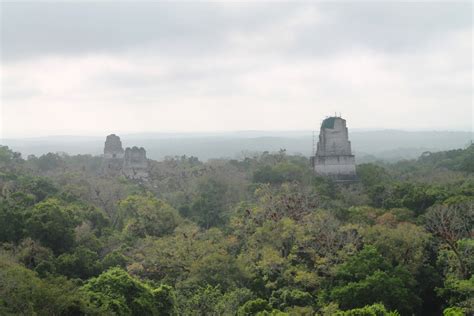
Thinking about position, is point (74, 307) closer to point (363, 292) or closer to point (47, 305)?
point (47, 305)

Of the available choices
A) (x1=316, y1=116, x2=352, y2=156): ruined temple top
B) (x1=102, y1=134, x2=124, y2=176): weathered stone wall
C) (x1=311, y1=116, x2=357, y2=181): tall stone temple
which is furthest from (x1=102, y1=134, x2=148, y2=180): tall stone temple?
(x1=316, y1=116, x2=352, y2=156): ruined temple top

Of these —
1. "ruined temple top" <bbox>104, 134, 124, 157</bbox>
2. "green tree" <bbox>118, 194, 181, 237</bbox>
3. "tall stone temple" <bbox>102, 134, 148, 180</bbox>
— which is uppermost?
"ruined temple top" <bbox>104, 134, 124, 157</bbox>

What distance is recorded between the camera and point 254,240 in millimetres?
24703

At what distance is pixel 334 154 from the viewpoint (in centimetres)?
3962

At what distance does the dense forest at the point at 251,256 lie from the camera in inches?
686

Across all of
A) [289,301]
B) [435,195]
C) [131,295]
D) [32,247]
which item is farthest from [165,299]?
[435,195]

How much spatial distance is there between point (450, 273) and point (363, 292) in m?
3.36

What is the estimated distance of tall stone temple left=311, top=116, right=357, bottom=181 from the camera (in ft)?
130

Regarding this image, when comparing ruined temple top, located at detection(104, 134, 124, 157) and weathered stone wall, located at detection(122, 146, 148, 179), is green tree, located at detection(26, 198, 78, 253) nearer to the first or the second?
weathered stone wall, located at detection(122, 146, 148, 179)

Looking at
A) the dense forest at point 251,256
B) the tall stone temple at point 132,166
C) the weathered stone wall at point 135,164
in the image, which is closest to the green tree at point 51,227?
the dense forest at point 251,256

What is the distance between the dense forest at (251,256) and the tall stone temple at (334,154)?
4993 mm

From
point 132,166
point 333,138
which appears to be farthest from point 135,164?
point 333,138

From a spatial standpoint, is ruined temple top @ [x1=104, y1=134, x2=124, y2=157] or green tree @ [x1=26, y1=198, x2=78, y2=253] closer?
green tree @ [x1=26, y1=198, x2=78, y2=253]

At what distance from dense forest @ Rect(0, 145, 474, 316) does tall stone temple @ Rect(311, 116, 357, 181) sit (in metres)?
4.99
